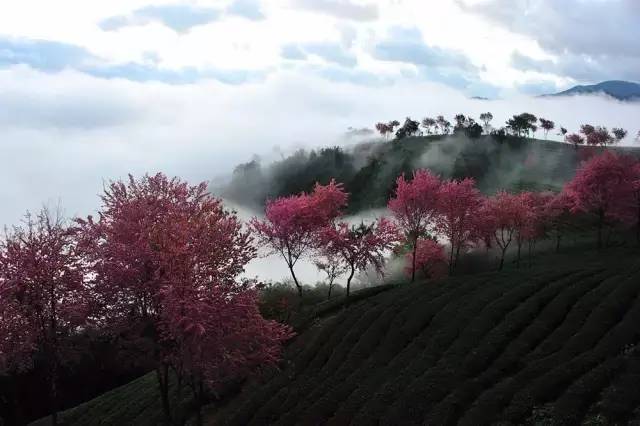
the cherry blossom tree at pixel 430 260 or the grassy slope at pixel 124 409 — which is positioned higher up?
the cherry blossom tree at pixel 430 260

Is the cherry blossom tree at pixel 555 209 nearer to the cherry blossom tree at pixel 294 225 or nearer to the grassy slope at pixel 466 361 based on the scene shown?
the grassy slope at pixel 466 361

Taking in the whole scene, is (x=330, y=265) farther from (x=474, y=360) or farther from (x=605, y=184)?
(x=474, y=360)

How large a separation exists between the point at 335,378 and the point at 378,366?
3087 mm

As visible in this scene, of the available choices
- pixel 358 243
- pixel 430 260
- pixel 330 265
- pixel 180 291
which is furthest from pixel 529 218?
pixel 180 291

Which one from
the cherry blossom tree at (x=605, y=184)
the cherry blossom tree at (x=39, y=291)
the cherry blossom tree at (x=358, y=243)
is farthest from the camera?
the cherry blossom tree at (x=605, y=184)

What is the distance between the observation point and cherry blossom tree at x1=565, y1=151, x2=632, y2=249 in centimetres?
7769

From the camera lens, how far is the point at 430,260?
82.1 metres

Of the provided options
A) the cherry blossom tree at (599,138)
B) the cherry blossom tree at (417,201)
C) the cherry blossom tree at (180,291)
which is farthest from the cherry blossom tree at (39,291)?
the cherry blossom tree at (599,138)

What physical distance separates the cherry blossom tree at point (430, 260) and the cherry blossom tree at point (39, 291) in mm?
55471

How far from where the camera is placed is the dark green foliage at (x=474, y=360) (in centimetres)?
2542

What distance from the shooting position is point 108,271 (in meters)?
30.4

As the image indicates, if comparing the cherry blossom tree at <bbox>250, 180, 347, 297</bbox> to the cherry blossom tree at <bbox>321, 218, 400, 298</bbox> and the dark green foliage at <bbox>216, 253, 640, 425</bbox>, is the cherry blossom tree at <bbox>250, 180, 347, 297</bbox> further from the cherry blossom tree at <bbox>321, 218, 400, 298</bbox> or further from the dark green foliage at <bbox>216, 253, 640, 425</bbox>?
the dark green foliage at <bbox>216, 253, 640, 425</bbox>

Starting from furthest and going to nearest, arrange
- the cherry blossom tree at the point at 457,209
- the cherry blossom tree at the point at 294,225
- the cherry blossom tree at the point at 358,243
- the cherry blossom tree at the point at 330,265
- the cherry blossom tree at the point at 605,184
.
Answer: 1. the cherry blossom tree at the point at 605,184
2. the cherry blossom tree at the point at 457,209
3. the cherry blossom tree at the point at 294,225
4. the cherry blossom tree at the point at 330,265
5. the cherry blossom tree at the point at 358,243

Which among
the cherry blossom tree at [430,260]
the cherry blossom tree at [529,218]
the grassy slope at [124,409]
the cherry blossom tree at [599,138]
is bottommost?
the grassy slope at [124,409]
